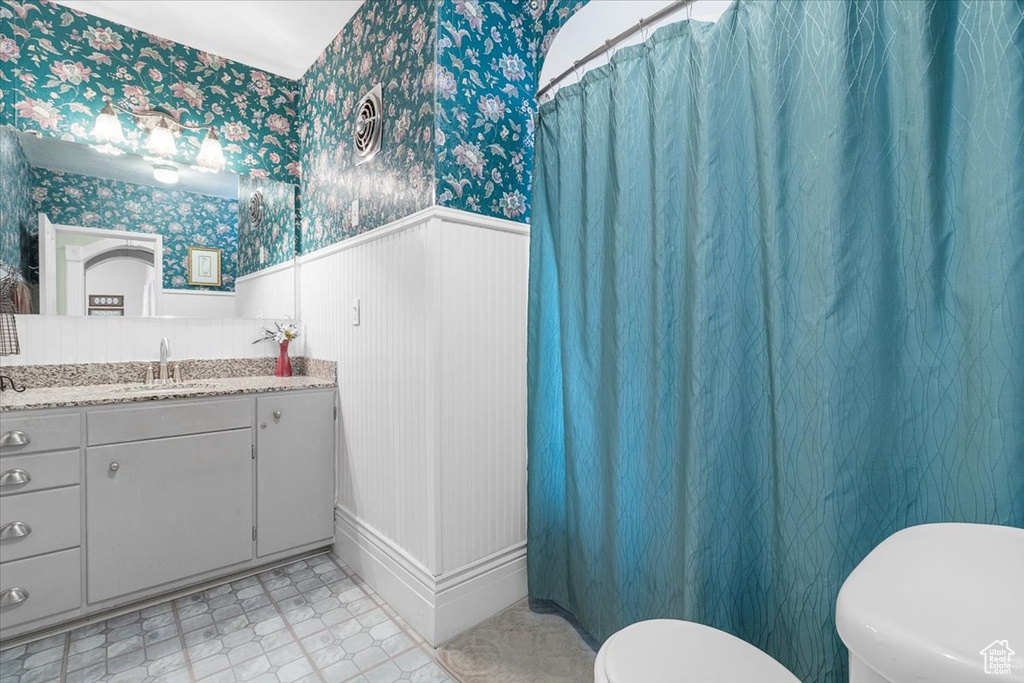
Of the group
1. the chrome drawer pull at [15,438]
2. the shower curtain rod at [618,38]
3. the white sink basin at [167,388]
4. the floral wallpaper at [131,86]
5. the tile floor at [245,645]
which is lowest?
the tile floor at [245,645]

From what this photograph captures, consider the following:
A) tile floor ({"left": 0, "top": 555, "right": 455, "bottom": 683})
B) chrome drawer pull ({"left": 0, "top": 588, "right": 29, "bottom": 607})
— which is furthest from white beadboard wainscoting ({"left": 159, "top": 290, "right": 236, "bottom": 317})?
tile floor ({"left": 0, "top": 555, "right": 455, "bottom": 683})

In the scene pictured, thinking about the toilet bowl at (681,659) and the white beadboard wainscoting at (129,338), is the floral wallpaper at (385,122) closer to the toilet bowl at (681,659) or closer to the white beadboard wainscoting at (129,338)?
the white beadboard wainscoting at (129,338)

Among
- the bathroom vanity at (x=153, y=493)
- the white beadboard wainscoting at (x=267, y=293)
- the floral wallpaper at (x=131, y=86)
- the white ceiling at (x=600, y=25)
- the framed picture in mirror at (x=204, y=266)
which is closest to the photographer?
the white ceiling at (x=600, y=25)

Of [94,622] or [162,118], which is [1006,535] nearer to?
[94,622]

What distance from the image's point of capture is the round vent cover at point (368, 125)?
2.04m

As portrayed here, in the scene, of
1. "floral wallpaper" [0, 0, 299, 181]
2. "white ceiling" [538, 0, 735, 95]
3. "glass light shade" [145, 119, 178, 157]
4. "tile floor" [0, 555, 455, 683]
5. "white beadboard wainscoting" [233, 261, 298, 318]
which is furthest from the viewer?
"white beadboard wainscoting" [233, 261, 298, 318]

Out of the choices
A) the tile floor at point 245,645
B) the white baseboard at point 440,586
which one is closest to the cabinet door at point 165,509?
the tile floor at point 245,645

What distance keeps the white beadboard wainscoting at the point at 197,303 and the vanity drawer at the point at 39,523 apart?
998 mm

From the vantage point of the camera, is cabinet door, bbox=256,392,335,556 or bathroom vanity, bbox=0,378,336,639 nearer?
bathroom vanity, bbox=0,378,336,639

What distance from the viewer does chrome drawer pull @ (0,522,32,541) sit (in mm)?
1623

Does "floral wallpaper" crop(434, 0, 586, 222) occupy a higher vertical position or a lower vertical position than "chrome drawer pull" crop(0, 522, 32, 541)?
higher

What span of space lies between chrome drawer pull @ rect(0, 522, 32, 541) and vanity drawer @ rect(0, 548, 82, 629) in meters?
0.09

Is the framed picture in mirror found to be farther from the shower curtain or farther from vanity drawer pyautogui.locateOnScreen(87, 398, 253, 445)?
the shower curtain

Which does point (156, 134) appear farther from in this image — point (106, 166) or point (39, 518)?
point (39, 518)
